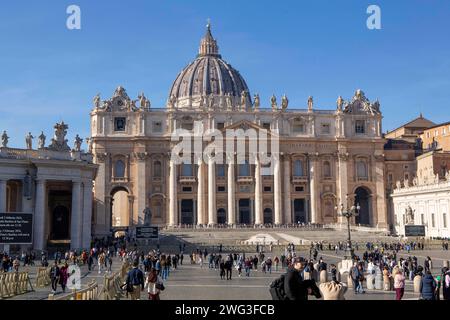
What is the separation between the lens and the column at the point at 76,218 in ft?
127

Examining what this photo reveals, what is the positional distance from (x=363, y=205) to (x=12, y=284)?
68.7 m

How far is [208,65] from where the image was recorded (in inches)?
4508

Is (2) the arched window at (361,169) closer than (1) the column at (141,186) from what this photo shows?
No

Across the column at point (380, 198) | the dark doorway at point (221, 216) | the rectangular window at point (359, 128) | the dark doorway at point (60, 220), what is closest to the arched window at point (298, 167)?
the rectangular window at point (359, 128)

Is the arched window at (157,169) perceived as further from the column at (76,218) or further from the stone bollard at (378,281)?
the stone bollard at (378,281)

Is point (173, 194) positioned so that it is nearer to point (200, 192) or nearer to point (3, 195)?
point (200, 192)

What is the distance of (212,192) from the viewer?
3014 inches

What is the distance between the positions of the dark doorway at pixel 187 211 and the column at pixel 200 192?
1.74m

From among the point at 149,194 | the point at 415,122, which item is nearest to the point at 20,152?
the point at 149,194

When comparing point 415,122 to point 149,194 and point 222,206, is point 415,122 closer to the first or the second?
point 222,206

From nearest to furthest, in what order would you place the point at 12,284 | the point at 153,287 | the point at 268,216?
the point at 153,287, the point at 12,284, the point at 268,216

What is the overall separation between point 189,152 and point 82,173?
38465 millimetres

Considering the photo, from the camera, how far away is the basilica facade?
76562 mm

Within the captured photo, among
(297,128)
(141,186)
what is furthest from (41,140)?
(297,128)
